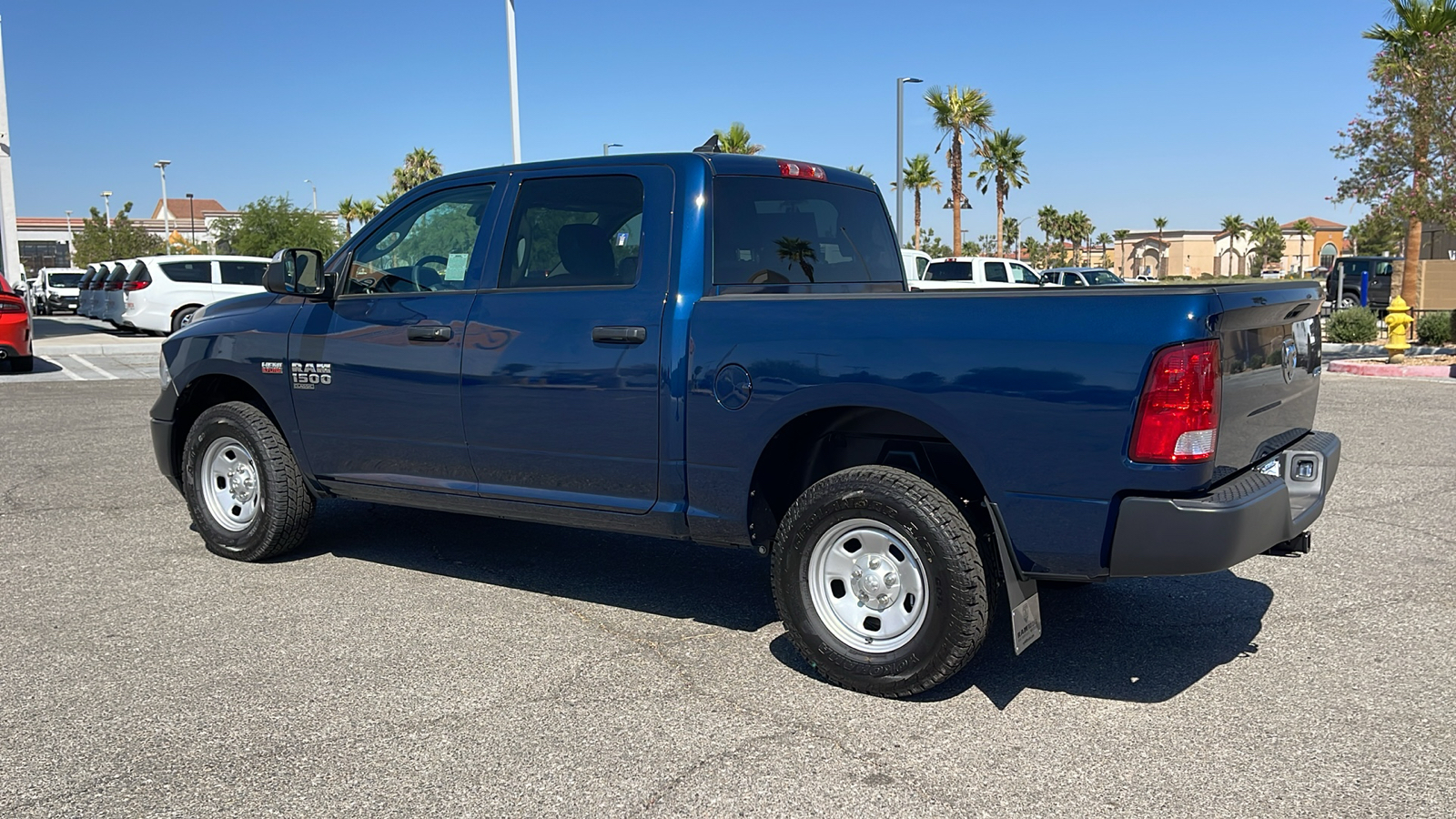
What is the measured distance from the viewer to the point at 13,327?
15.6 meters

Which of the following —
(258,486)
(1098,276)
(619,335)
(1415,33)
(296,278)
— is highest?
(1415,33)

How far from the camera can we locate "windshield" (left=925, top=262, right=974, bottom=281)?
2425 cm

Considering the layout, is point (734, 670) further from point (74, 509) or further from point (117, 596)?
point (74, 509)

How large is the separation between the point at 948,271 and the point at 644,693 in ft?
70.4

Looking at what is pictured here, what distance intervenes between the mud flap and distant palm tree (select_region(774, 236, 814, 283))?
157 cm

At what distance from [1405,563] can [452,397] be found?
476 cm

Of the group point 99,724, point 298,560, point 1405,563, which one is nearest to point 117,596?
point 298,560

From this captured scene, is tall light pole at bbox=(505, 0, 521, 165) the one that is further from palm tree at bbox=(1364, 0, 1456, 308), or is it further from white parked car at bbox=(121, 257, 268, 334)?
palm tree at bbox=(1364, 0, 1456, 308)

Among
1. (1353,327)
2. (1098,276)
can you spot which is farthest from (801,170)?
(1098,276)

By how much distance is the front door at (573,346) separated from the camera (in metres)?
4.56

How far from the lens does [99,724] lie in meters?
3.84

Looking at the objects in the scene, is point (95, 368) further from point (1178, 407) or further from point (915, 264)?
point (1178, 407)

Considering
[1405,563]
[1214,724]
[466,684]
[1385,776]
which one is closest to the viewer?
[1385,776]

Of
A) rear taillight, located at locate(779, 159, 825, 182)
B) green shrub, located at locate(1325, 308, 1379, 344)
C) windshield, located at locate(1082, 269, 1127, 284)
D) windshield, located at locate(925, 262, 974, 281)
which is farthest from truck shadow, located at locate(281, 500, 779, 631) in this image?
windshield, located at locate(1082, 269, 1127, 284)
